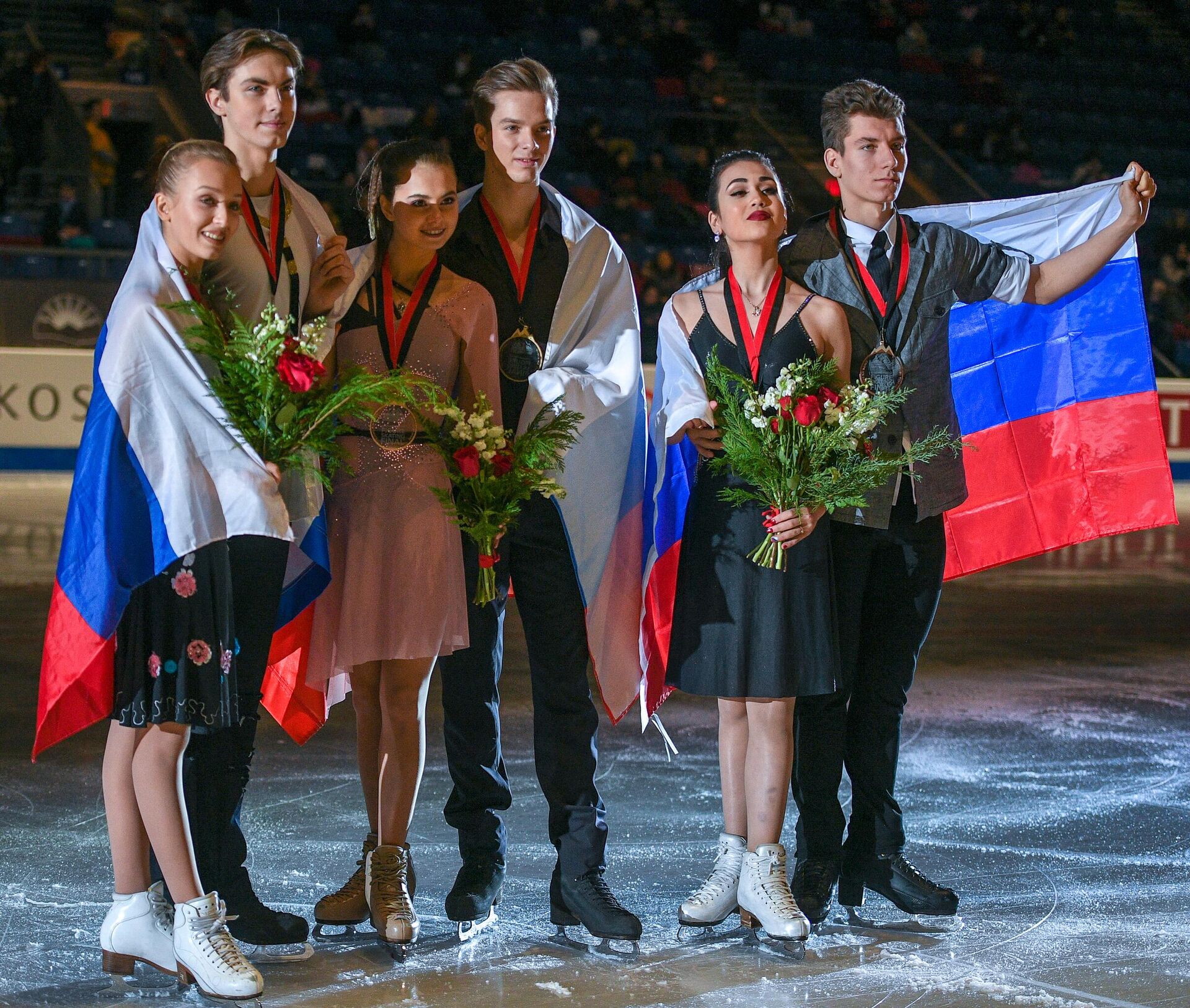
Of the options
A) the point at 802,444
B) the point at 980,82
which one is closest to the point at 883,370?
the point at 802,444

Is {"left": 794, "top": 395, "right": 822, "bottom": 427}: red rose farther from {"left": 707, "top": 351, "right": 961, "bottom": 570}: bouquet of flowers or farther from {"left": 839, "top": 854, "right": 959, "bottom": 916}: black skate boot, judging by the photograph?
{"left": 839, "top": 854, "right": 959, "bottom": 916}: black skate boot

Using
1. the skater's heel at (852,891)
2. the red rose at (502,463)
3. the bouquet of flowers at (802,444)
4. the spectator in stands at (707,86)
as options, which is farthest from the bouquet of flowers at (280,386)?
the spectator in stands at (707,86)

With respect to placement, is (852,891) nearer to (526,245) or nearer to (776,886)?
(776,886)

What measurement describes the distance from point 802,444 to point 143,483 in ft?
4.61

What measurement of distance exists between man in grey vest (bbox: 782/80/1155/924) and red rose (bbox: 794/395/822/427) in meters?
0.35

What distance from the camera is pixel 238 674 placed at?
3.13 m

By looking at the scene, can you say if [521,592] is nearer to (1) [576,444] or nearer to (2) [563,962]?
(1) [576,444]

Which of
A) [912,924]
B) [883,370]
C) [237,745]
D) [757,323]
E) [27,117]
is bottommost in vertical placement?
[912,924]

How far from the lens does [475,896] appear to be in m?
3.41

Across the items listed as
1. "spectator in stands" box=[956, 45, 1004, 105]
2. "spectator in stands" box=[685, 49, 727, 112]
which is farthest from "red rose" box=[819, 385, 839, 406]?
"spectator in stands" box=[956, 45, 1004, 105]

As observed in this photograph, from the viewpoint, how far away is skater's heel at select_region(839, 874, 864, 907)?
3.57 metres

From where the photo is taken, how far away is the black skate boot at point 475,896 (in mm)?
3357

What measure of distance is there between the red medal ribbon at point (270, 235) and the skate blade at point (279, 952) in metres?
1.45

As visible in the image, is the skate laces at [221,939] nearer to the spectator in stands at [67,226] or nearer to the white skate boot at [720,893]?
the white skate boot at [720,893]
